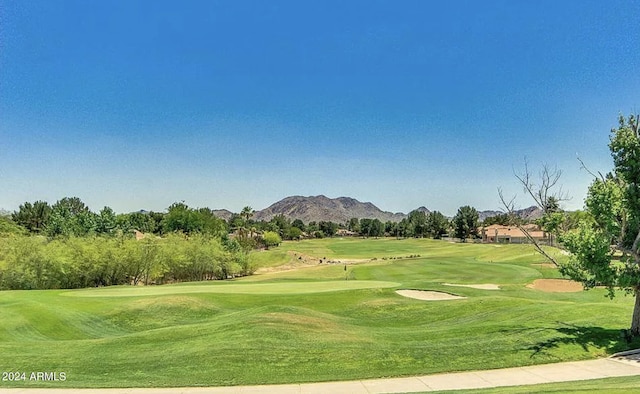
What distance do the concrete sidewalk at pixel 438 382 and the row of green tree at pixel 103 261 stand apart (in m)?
32.2

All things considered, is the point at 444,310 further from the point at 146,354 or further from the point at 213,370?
the point at 146,354

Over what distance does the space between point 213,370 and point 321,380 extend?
315cm

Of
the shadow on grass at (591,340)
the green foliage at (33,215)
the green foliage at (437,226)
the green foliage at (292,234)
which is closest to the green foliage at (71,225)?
the green foliage at (33,215)

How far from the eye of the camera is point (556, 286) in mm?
33312

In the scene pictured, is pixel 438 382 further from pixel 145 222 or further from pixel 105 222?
pixel 145 222

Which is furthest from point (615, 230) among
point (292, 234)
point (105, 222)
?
point (292, 234)

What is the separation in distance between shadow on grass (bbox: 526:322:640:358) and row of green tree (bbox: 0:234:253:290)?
129 feet

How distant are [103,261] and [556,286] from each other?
3991 cm

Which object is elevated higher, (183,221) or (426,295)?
(183,221)

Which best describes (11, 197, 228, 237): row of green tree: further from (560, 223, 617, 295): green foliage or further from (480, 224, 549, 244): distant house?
(480, 224, 549, 244): distant house

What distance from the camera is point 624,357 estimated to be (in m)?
13.6

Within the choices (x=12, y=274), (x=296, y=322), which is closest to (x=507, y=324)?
(x=296, y=322)

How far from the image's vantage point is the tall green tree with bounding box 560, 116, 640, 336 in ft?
46.4

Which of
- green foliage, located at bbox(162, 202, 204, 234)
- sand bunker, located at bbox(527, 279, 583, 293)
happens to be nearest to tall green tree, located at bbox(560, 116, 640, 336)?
sand bunker, located at bbox(527, 279, 583, 293)
